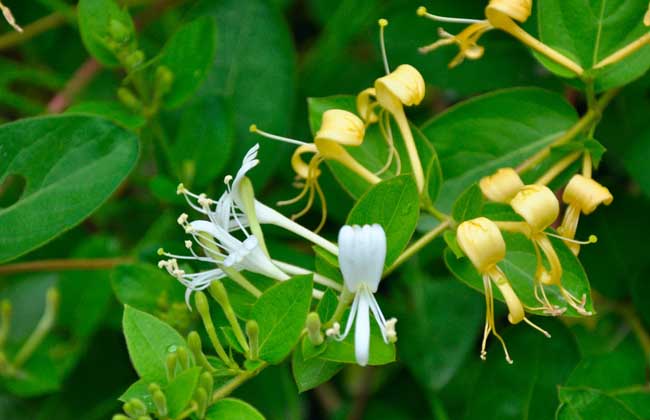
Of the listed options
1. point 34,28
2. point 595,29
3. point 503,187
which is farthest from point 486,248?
point 34,28

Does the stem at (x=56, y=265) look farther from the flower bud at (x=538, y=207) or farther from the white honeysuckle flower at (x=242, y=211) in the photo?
the flower bud at (x=538, y=207)

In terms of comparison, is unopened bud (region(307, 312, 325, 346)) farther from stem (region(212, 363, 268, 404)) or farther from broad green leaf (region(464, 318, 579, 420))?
broad green leaf (region(464, 318, 579, 420))

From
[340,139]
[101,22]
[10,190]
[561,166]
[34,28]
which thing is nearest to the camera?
[340,139]

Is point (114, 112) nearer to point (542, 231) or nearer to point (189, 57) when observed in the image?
point (189, 57)

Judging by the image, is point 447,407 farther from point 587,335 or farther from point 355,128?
point 355,128

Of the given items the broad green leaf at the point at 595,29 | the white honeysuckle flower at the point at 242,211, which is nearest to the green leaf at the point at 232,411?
the white honeysuckle flower at the point at 242,211
